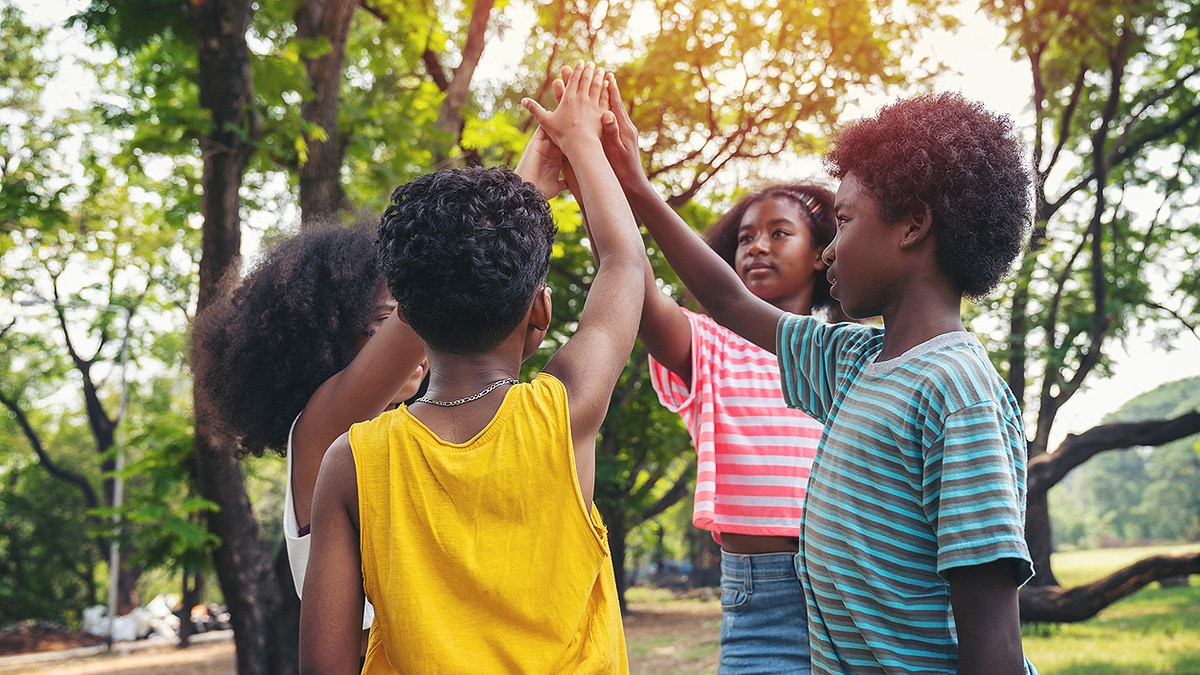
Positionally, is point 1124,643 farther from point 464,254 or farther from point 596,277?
point 464,254

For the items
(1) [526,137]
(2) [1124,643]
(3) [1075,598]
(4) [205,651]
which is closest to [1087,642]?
(2) [1124,643]

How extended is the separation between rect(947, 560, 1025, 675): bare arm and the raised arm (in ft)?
2.54

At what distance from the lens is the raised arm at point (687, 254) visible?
197cm

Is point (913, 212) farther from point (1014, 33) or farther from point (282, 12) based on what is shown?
point (1014, 33)

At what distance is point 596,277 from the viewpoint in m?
1.63

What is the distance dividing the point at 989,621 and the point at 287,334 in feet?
5.34

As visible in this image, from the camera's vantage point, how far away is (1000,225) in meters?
1.50

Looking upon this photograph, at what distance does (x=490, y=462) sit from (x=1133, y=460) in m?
67.6

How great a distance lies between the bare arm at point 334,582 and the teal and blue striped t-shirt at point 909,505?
2.44ft

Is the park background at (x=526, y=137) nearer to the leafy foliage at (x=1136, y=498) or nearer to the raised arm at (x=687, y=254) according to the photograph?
the raised arm at (x=687, y=254)

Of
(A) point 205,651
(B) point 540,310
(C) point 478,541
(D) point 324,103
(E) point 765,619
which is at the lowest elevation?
(A) point 205,651

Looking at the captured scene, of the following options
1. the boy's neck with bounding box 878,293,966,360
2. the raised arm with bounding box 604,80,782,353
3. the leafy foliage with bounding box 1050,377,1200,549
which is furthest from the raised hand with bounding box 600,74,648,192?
the leafy foliage with bounding box 1050,377,1200,549

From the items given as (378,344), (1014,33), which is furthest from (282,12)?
(1014,33)

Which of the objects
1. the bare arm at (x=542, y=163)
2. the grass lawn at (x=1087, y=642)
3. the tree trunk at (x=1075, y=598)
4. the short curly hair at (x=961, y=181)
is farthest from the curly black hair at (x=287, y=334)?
the grass lawn at (x=1087, y=642)
